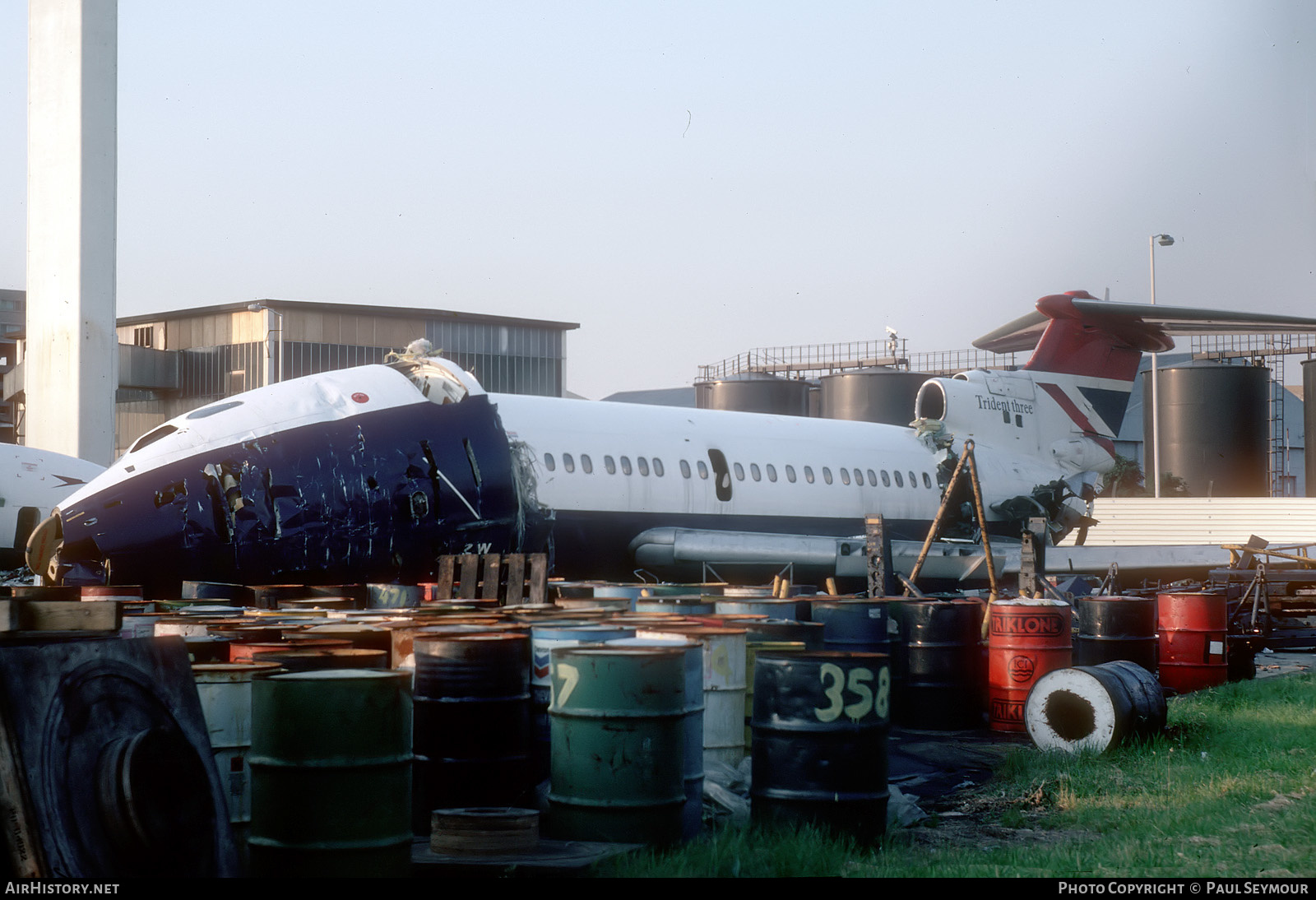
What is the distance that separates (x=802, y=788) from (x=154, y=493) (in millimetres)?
9902

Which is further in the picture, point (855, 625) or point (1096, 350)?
point (1096, 350)

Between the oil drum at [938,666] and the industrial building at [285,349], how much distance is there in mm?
35813

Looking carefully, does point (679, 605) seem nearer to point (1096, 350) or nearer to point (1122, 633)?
point (1122, 633)

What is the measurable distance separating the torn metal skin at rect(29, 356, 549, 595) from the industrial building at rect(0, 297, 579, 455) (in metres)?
29.6

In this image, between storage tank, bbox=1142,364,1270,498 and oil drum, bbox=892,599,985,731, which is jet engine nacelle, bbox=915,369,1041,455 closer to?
oil drum, bbox=892,599,985,731

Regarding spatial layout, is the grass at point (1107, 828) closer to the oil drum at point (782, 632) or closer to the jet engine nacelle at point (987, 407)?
the oil drum at point (782, 632)

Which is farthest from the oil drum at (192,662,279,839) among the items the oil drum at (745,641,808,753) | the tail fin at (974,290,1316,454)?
the tail fin at (974,290,1316,454)

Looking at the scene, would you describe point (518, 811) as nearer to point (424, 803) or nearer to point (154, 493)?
point (424, 803)

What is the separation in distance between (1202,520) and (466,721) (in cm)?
4164

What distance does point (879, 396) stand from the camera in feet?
190

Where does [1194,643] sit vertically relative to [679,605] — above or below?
below

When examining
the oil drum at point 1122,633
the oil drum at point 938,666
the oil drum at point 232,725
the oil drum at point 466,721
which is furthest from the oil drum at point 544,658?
the oil drum at point 1122,633

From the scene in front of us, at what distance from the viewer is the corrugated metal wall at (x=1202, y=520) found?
136ft

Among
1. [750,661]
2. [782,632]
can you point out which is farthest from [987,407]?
[750,661]
